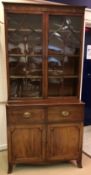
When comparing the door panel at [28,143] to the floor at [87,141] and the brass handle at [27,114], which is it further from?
the floor at [87,141]

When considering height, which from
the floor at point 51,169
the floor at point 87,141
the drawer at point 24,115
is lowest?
the floor at point 51,169

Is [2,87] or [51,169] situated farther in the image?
[2,87]

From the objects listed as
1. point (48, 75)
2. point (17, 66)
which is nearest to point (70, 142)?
point (48, 75)

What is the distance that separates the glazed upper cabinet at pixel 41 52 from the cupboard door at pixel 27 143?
445 mm

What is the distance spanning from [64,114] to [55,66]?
2.16 feet

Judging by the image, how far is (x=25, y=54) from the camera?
2.91 meters

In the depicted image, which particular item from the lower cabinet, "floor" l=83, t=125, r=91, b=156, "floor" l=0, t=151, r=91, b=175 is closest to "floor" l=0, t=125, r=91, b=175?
"floor" l=0, t=151, r=91, b=175

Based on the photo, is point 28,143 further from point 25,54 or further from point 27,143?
point 25,54

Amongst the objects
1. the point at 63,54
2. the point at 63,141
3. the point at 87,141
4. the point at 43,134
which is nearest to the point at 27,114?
the point at 43,134

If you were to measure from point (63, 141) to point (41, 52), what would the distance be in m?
1.20

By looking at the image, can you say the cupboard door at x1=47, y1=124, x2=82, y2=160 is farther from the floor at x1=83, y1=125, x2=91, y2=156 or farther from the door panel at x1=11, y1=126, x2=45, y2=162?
the floor at x1=83, y1=125, x2=91, y2=156

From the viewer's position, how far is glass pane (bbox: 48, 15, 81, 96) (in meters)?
2.93

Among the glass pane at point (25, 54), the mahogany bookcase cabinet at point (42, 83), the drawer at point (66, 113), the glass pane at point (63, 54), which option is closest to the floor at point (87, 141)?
the mahogany bookcase cabinet at point (42, 83)

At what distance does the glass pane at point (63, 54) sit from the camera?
293 cm
